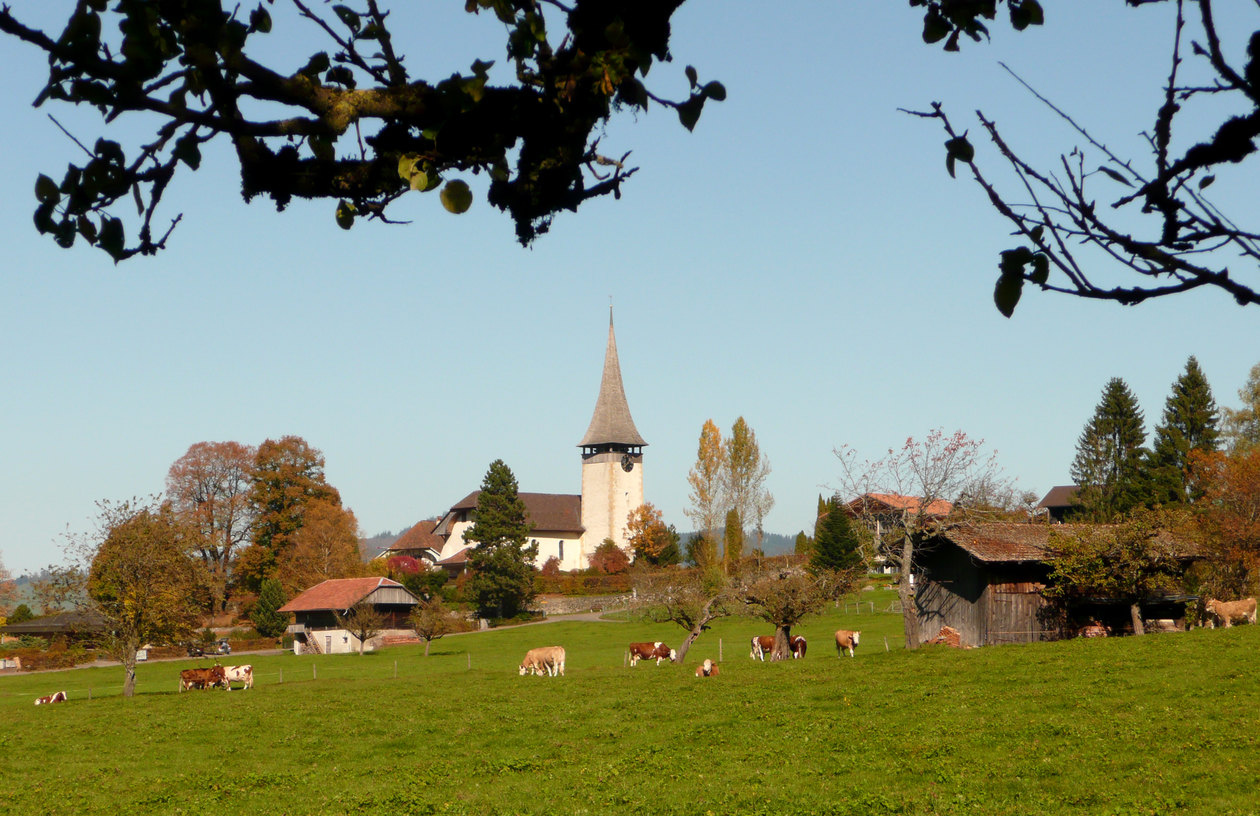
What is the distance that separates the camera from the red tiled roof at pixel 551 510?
114m

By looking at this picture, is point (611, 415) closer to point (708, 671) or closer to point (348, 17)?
point (708, 671)

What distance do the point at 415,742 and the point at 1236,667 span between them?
772 inches

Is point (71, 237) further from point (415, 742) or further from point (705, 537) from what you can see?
point (705, 537)

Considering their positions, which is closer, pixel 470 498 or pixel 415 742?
pixel 415 742

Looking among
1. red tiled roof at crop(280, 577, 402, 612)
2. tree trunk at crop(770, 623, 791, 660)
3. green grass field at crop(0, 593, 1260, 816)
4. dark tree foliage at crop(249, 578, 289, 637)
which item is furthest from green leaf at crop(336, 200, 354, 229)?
dark tree foliage at crop(249, 578, 289, 637)

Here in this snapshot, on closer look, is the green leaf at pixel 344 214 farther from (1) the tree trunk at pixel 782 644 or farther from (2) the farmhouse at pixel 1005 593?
(1) the tree trunk at pixel 782 644

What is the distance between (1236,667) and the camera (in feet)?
81.9

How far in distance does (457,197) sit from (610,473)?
110m

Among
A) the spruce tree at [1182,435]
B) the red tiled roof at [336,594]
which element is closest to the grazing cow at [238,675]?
the red tiled roof at [336,594]

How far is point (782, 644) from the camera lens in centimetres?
4219

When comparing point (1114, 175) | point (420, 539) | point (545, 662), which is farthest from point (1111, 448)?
point (1114, 175)

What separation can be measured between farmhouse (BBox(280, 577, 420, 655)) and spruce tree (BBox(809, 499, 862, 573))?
32.2 m

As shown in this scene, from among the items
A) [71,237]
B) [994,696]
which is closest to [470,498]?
[994,696]

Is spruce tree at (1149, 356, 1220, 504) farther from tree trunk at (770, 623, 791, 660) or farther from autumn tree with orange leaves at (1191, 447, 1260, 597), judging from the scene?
tree trunk at (770, 623, 791, 660)
